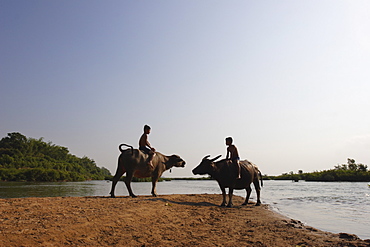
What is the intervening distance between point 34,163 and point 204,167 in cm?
6796

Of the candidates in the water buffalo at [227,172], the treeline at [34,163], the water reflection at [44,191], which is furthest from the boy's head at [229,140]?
the treeline at [34,163]

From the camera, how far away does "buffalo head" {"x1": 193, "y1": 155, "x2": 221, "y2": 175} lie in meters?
9.62

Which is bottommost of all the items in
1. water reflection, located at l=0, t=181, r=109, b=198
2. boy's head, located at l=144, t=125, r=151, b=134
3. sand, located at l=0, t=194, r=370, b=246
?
water reflection, located at l=0, t=181, r=109, b=198

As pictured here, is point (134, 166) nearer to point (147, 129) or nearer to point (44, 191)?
point (147, 129)

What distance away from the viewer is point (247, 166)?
9.80 metres

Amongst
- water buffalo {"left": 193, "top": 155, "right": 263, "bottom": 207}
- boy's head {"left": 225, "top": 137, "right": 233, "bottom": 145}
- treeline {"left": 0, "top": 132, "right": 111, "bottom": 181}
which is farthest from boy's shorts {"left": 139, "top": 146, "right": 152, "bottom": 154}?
treeline {"left": 0, "top": 132, "right": 111, "bottom": 181}

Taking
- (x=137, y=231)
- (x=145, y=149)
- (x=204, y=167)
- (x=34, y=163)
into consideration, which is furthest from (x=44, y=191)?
(x=34, y=163)

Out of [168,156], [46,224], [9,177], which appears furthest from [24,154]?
[46,224]

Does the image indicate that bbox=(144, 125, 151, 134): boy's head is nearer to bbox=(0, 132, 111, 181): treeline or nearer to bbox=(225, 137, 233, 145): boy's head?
bbox=(225, 137, 233, 145): boy's head

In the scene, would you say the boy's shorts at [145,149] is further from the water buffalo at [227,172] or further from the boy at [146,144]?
the water buffalo at [227,172]

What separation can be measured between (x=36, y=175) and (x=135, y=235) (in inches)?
2103

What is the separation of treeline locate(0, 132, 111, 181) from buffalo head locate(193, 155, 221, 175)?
48.9 metres

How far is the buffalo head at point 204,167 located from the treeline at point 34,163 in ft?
161

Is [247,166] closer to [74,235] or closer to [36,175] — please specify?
[74,235]
